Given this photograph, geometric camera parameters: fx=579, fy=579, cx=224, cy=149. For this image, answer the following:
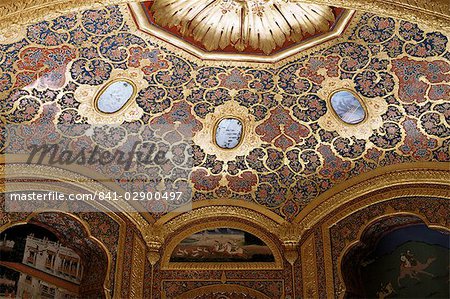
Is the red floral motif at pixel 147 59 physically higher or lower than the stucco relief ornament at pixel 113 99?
higher

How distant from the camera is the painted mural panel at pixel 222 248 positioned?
1123cm

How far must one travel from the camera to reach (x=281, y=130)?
35.4 ft

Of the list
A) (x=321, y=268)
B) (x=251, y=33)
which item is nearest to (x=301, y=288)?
(x=321, y=268)

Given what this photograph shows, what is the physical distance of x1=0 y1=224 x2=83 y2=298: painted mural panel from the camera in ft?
34.8

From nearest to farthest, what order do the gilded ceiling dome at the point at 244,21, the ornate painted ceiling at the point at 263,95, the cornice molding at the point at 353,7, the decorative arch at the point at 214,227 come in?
the cornice molding at the point at 353,7
the gilded ceiling dome at the point at 244,21
the ornate painted ceiling at the point at 263,95
the decorative arch at the point at 214,227

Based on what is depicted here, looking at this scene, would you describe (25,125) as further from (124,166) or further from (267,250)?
(267,250)

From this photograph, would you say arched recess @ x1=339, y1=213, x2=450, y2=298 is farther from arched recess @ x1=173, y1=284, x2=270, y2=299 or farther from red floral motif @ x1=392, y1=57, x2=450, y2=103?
red floral motif @ x1=392, y1=57, x2=450, y2=103

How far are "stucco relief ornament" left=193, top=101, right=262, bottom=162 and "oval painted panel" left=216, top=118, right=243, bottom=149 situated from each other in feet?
0.17

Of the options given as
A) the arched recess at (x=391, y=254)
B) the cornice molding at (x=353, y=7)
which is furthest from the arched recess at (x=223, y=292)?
the cornice molding at (x=353, y=7)

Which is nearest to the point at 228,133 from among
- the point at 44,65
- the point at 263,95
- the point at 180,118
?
the point at 180,118

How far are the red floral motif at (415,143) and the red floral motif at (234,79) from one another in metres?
2.89

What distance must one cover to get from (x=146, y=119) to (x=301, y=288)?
4.24 m

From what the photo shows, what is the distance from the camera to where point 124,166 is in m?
11.0

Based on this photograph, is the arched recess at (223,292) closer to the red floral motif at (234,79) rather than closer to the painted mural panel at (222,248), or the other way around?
the painted mural panel at (222,248)
